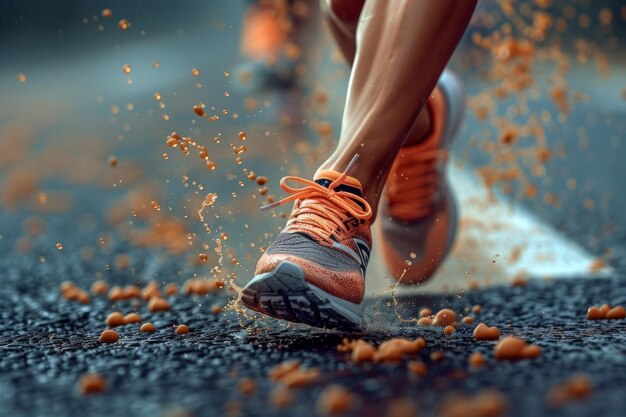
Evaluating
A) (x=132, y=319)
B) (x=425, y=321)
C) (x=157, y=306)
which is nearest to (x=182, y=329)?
(x=132, y=319)

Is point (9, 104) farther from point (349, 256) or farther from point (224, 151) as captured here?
point (349, 256)

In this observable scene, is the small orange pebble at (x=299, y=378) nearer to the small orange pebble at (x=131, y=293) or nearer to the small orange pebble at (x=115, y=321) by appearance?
the small orange pebble at (x=115, y=321)

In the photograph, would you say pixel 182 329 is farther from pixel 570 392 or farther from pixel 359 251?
pixel 570 392

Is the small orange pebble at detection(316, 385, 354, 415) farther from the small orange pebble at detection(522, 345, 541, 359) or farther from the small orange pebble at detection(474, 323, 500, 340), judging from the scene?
the small orange pebble at detection(474, 323, 500, 340)

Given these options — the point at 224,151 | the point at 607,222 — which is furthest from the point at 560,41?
the point at 607,222

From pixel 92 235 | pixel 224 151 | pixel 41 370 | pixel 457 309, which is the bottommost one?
pixel 41 370

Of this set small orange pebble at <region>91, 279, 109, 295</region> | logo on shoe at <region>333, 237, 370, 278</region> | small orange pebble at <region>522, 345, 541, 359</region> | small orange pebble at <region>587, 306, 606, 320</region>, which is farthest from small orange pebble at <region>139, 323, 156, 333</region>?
small orange pebble at <region>587, 306, 606, 320</region>
